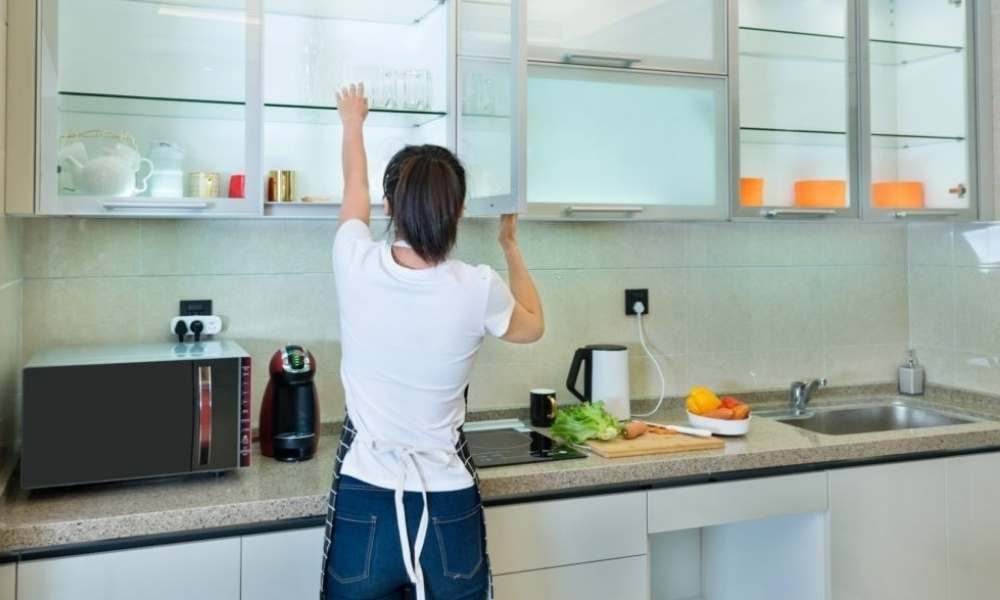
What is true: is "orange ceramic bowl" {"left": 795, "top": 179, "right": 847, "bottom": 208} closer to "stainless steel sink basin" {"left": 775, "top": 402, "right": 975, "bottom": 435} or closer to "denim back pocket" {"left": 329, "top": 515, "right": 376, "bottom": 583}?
"stainless steel sink basin" {"left": 775, "top": 402, "right": 975, "bottom": 435}

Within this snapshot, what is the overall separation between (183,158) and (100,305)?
48cm

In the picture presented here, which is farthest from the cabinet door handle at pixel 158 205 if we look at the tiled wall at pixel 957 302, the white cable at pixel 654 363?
the tiled wall at pixel 957 302

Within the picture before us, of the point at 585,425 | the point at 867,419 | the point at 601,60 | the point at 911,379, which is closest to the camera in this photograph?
the point at 585,425

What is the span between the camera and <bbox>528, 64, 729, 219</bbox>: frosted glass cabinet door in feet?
7.66

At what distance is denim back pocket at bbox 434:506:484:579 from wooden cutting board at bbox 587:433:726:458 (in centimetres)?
56

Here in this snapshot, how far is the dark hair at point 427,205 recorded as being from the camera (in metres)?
1.54

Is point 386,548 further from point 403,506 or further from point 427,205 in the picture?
point 427,205

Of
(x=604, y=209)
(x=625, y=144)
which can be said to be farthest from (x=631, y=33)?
(x=604, y=209)

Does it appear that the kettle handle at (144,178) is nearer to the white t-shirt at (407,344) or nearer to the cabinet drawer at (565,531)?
the white t-shirt at (407,344)

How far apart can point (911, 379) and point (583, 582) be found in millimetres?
1688

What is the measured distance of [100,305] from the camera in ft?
7.13

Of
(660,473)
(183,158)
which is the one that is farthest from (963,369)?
(183,158)

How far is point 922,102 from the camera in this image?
2766 mm

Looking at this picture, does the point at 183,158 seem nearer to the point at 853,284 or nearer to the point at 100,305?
the point at 100,305
